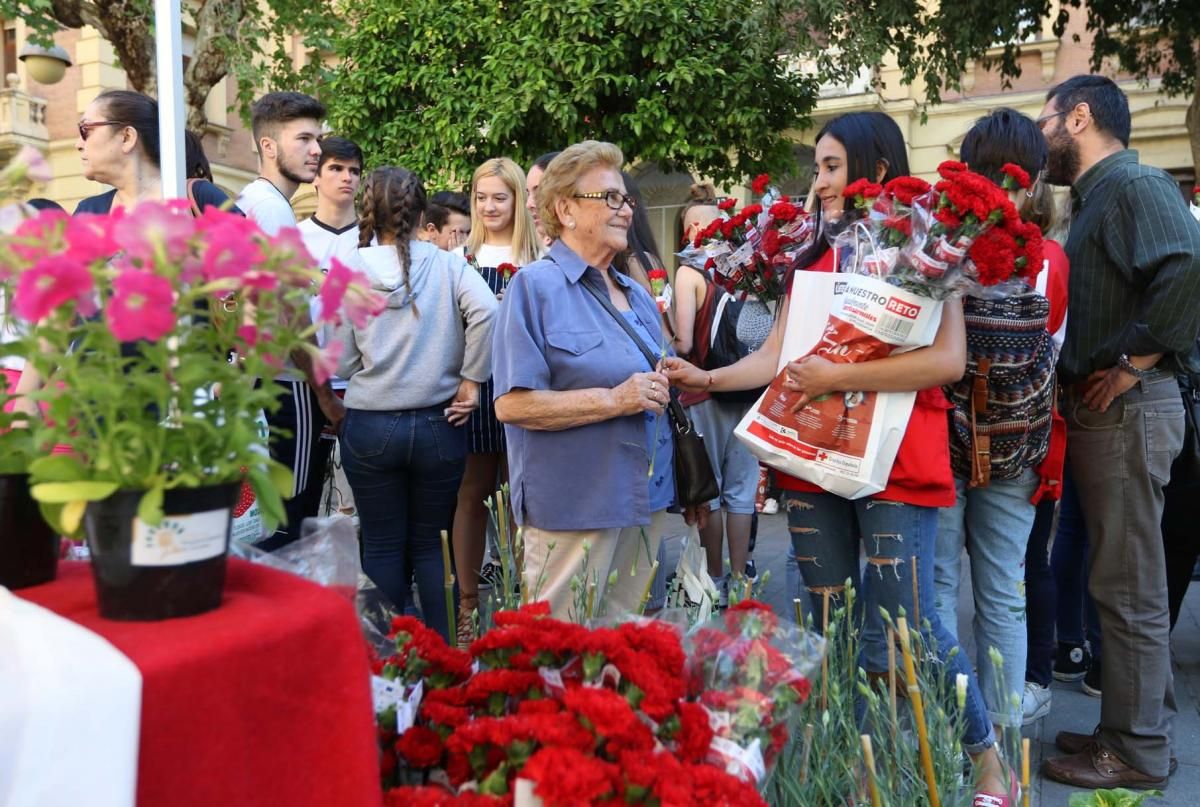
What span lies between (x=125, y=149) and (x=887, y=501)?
2.26 metres

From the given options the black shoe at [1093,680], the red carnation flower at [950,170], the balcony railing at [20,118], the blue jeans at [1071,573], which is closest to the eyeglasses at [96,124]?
the red carnation flower at [950,170]

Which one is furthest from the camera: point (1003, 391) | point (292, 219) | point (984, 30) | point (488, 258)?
point (984, 30)

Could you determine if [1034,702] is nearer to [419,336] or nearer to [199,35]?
[419,336]

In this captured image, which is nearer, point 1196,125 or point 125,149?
point 125,149

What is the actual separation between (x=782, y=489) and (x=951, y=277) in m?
0.74

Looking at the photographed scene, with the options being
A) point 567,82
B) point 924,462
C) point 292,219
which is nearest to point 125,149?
point 292,219

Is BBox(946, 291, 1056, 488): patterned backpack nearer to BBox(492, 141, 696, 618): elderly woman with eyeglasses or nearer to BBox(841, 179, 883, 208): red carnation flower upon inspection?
BBox(841, 179, 883, 208): red carnation flower

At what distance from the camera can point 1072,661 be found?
3.95 m

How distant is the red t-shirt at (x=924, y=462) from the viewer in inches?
95.4

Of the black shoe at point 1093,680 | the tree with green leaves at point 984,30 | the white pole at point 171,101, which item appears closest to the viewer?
the white pole at point 171,101

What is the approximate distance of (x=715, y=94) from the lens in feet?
35.4

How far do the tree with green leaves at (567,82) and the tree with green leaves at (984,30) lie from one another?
648mm

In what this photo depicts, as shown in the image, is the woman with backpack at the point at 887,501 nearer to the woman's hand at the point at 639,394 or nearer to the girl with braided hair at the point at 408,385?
the woman's hand at the point at 639,394

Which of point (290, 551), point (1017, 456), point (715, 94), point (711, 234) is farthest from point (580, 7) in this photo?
point (290, 551)
